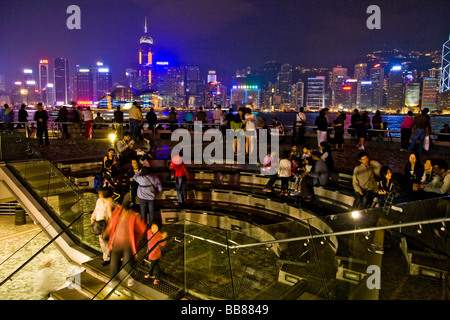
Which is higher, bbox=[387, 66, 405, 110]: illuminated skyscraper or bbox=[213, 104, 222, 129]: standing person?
bbox=[387, 66, 405, 110]: illuminated skyscraper

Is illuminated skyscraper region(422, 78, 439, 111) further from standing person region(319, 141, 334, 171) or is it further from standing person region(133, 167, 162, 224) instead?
standing person region(133, 167, 162, 224)

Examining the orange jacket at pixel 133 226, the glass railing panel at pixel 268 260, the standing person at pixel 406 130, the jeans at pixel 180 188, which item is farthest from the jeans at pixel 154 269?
the standing person at pixel 406 130

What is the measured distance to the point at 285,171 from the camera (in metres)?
8.66

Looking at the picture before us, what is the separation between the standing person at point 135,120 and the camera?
1351 cm

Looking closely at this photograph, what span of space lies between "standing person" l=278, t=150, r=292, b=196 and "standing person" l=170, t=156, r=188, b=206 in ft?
7.93

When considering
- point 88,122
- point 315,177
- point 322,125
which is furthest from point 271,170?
point 88,122

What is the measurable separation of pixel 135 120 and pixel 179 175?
19.7 ft

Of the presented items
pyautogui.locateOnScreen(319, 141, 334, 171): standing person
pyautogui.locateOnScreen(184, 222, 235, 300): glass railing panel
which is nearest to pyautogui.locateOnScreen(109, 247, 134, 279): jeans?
pyautogui.locateOnScreen(184, 222, 235, 300): glass railing panel

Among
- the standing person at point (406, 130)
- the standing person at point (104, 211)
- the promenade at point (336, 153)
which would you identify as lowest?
the standing person at point (104, 211)

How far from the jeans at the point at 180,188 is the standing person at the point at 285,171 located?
8.16ft

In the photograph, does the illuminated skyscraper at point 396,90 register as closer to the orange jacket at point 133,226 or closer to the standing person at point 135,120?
the standing person at point 135,120

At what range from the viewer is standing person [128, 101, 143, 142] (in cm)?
1351
